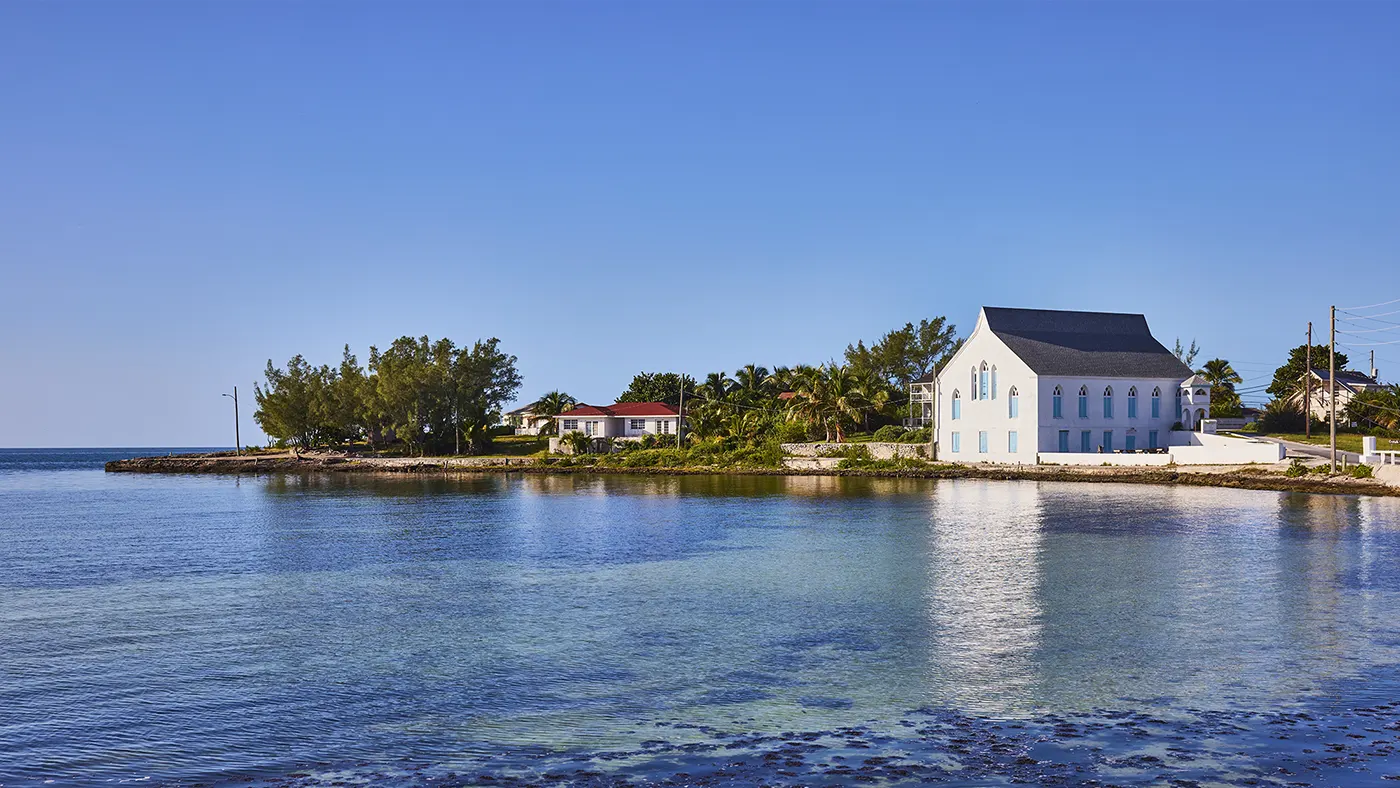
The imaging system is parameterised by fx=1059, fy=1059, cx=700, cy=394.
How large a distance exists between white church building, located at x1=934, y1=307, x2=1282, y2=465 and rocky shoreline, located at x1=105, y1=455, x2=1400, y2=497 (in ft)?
9.03

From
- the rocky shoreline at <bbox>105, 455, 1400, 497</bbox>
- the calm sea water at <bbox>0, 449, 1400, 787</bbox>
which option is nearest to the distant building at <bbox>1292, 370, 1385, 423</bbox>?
the rocky shoreline at <bbox>105, 455, 1400, 497</bbox>

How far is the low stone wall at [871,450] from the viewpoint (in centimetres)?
7369

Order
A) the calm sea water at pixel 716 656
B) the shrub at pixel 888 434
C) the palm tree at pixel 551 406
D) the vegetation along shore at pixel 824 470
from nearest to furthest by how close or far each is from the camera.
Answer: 1. the calm sea water at pixel 716 656
2. the vegetation along shore at pixel 824 470
3. the shrub at pixel 888 434
4. the palm tree at pixel 551 406

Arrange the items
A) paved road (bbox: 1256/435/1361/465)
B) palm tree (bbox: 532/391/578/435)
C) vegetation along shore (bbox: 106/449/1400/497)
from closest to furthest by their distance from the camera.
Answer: vegetation along shore (bbox: 106/449/1400/497), paved road (bbox: 1256/435/1361/465), palm tree (bbox: 532/391/578/435)

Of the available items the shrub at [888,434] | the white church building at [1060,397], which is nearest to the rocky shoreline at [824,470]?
the white church building at [1060,397]

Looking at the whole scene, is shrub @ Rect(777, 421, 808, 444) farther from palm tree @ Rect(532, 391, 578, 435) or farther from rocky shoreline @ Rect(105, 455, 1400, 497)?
palm tree @ Rect(532, 391, 578, 435)

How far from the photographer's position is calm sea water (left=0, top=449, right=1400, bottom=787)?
12.0 meters

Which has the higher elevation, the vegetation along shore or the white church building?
the white church building

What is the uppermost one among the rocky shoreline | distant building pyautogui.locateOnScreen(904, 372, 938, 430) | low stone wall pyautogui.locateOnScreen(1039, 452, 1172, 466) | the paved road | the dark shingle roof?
the dark shingle roof

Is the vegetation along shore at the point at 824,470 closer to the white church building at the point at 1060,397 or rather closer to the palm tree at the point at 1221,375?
the white church building at the point at 1060,397

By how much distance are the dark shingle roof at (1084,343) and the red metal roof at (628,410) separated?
37.1m

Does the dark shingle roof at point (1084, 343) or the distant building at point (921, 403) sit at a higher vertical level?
the dark shingle roof at point (1084, 343)

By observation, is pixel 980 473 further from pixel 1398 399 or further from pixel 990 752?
pixel 990 752

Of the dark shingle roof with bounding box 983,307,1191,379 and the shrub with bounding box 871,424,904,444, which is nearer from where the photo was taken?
the dark shingle roof with bounding box 983,307,1191,379
